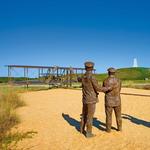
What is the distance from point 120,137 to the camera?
378 inches

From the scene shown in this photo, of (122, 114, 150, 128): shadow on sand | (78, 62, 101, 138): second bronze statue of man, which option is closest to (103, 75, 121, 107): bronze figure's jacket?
(78, 62, 101, 138): second bronze statue of man

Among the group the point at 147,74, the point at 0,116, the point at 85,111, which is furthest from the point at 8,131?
the point at 147,74

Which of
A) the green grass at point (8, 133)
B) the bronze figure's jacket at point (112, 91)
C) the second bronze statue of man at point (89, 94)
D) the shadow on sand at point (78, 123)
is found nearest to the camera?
the green grass at point (8, 133)

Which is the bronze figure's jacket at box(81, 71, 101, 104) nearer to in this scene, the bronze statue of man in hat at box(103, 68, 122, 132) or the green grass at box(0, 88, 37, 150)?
the bronze statue of man in hat at box(103, 68, 122, 132)

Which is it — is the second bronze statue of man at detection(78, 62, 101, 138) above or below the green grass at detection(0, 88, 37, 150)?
above

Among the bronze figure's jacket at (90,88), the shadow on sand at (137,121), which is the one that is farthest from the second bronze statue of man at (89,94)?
the shadow on sand at (137,121)

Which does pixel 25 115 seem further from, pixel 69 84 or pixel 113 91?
pixel 69 84

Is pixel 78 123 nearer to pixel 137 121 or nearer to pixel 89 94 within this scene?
pixel 137 121

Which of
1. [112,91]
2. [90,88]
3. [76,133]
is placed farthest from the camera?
[76,133]

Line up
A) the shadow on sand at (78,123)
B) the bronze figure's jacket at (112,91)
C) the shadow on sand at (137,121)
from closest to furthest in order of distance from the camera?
the bronze figure's jacket at (112,91) < the shadow on sand at (78,123) < the shadow on sand at (137,121)

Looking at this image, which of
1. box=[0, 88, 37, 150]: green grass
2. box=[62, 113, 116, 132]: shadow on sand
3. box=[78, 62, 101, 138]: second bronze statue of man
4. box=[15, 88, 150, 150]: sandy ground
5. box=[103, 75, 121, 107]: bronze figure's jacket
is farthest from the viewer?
box=[62, 113, 116, 132]: shadow on sand

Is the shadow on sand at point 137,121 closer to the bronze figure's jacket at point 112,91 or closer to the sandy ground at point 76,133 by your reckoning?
the sandy ground at point 76,133

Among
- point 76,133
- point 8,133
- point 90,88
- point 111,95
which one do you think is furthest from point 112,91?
point 8,133

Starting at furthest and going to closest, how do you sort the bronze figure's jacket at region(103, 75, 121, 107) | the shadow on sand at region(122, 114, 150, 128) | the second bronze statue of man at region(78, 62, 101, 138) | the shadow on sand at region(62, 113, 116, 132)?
the shadow on sand at region(122, 114, 150, 128) → the shadow on sand at region(62, 113, 116, 132) → the bronze figure's jacket at region(103, 75, 121, 107) → the second bronze statue of man at region(78, 62, 101, 138)
